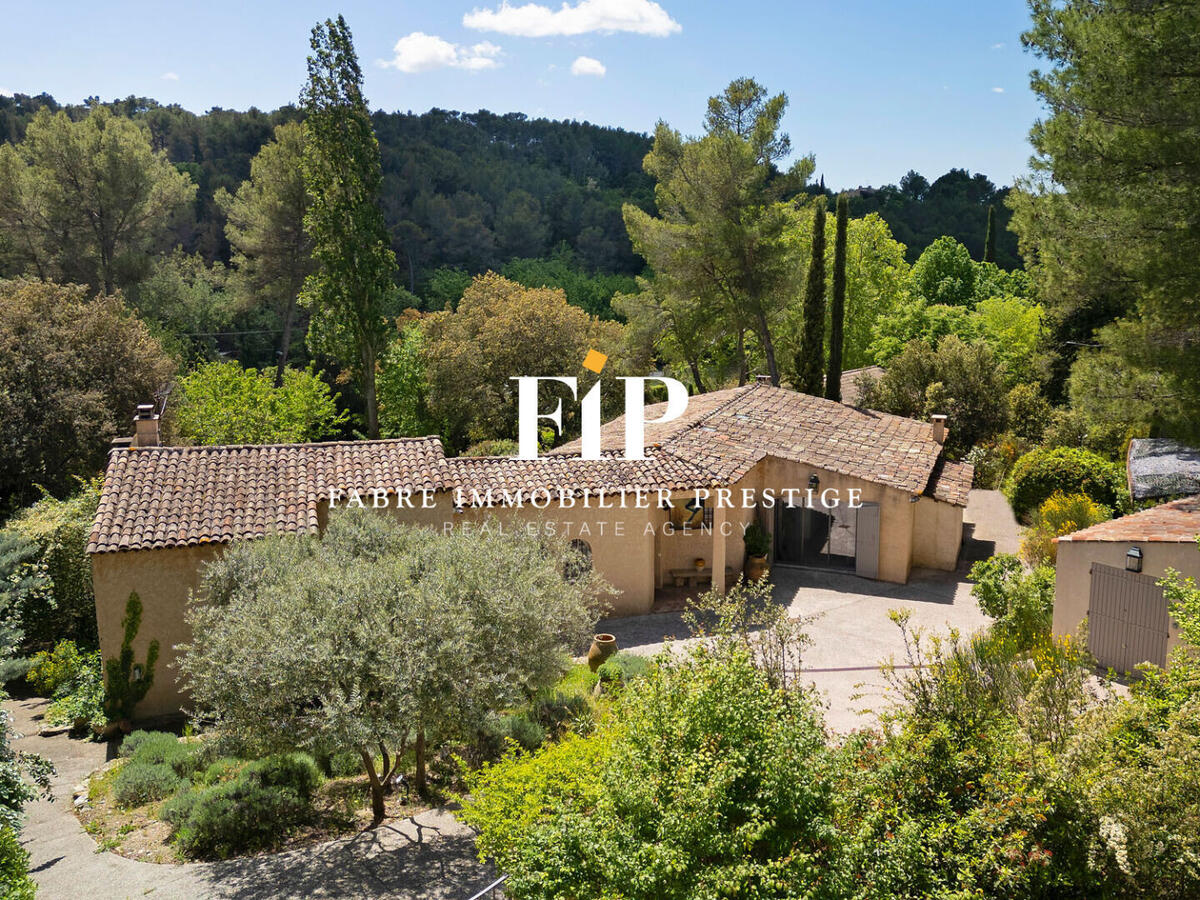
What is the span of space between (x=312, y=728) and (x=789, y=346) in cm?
3082

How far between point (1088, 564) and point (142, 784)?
1524cm

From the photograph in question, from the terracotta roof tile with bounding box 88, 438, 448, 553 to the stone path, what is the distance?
5.15m

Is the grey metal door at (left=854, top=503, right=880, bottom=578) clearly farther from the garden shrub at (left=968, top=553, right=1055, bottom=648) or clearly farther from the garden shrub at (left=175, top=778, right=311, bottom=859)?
the garden shrub at (left=175, top=778, right=311, bottom=859)

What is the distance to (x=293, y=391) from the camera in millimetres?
30734

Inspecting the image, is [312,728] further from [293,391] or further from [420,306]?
[420,306]

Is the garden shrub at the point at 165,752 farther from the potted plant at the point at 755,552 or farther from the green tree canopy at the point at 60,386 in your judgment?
the green tree canopy at the point at 60,386

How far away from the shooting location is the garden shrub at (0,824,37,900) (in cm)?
788

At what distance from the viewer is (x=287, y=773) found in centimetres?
1225

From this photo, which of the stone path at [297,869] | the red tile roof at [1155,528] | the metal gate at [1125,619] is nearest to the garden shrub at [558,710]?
the stone path at [297,869]

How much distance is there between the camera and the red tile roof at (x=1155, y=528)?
1337 centimetres

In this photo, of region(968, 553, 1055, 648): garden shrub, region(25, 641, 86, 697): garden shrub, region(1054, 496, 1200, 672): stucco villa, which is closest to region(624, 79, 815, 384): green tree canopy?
region(968, 553, 1055, 648): garden shrub

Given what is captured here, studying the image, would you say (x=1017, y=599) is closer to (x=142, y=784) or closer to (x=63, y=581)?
(x=142, y=784)

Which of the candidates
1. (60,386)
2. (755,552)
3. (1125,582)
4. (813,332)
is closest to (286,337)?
(60,386)

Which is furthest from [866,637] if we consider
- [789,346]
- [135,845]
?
[789,346]
